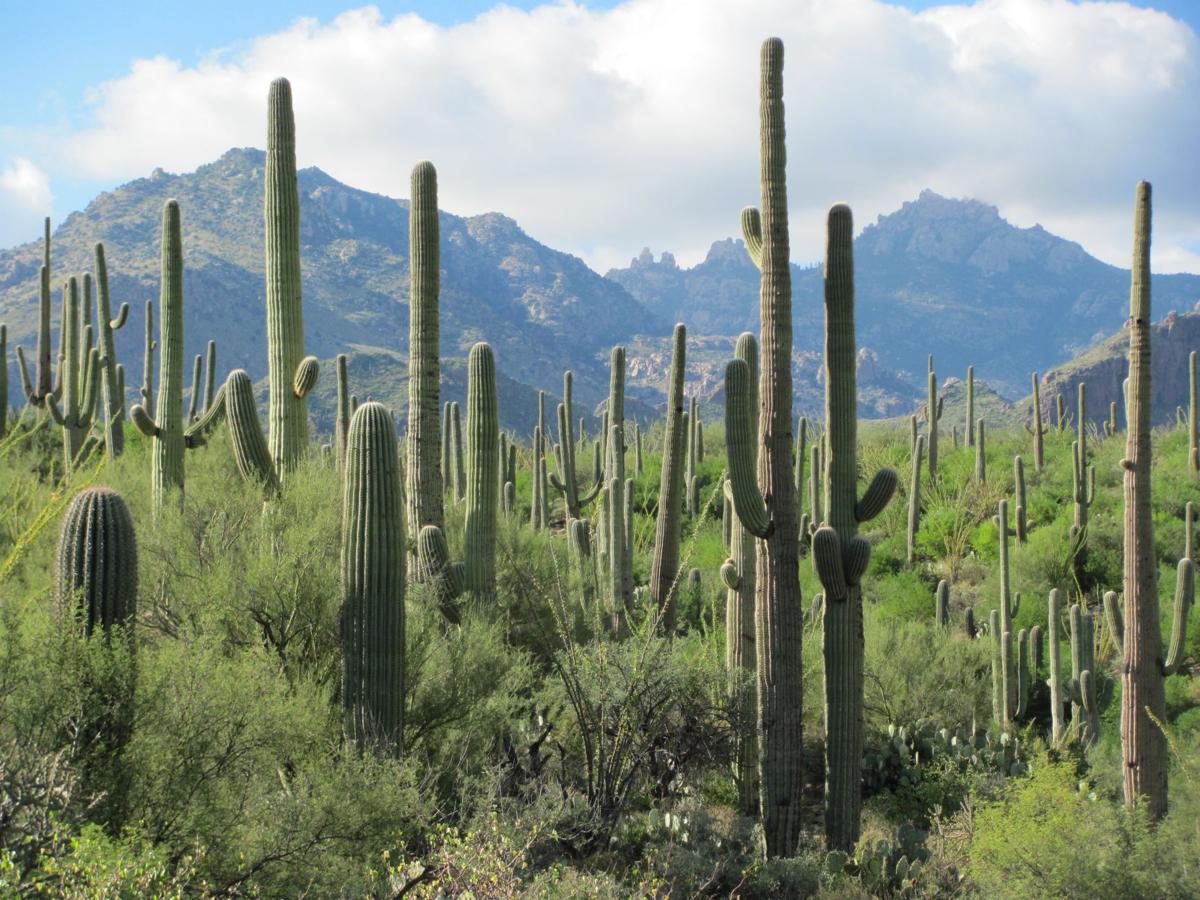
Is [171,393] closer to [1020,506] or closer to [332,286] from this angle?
[1020,506]

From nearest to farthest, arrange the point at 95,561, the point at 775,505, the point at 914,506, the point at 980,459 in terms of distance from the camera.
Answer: the point at 95,561 < the point at 775,505 < the point at 914,506 < the point at 980,459

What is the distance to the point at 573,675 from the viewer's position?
10.0 metres

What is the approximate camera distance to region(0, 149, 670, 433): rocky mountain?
102625 mm

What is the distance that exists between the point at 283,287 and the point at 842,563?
6308mm

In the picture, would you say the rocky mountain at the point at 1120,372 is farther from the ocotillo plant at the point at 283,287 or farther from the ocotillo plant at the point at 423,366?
the ocotillo plant at the point at 283,287

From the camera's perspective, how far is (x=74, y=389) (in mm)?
16391

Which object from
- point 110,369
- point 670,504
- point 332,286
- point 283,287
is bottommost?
point 670,504

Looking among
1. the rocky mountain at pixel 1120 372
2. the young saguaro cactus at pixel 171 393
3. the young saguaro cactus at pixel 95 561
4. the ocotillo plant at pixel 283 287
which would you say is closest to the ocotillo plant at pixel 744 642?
the ocotillo plant at pixel 283 287

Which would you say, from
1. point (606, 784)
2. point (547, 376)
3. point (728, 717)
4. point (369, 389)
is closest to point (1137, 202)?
point (728, 717)

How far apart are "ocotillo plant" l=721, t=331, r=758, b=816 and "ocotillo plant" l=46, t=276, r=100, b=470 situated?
32.8 feet

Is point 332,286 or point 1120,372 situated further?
point 332,286

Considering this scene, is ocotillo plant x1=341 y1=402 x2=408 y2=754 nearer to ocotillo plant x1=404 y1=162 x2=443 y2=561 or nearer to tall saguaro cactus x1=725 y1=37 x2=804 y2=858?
ocotillo plant x1=404 y1=162 x2=443 y2=561

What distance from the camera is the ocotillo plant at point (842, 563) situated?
9156 millimetres

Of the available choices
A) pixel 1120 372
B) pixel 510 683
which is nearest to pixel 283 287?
pixel 510 683
